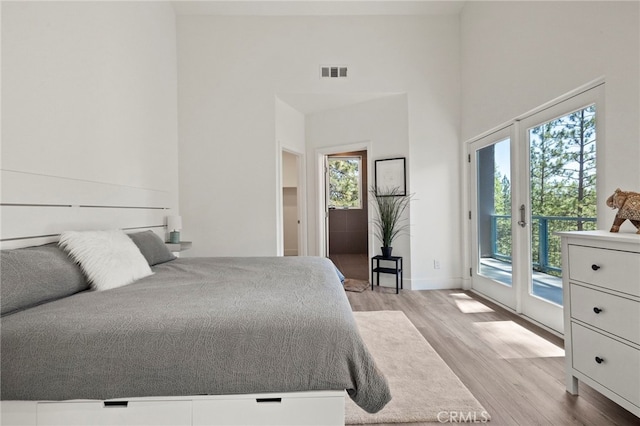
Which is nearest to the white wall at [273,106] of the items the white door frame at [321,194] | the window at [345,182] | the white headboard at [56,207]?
the white door frame at [321,194]

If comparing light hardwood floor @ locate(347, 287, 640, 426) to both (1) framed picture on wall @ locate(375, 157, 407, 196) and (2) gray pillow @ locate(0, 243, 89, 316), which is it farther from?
(2) gray pillow @ locate(0, 243, 89, 316)

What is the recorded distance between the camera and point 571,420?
152cm

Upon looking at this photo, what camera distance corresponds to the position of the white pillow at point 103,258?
5.80ft

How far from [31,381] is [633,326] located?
2457 millimetres

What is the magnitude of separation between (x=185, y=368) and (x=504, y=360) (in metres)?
2.06

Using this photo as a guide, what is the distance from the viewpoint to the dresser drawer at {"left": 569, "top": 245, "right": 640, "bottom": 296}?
1400mm

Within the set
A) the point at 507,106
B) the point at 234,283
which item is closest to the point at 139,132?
the point at 234,283

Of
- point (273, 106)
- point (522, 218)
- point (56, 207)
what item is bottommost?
point (522, 218)

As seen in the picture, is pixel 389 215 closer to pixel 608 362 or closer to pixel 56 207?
pixel 608 362

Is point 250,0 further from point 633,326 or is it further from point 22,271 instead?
point 633,326

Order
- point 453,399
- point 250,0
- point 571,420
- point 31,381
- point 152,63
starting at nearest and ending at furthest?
point 31,381 → point 571,420 → point 453,399 → point 152,63 → point 250,0

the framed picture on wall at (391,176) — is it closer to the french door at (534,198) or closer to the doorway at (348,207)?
the french door at (534,198)

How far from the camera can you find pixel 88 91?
235 centimetres

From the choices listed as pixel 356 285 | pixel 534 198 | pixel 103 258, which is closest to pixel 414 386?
pixel 103 258
